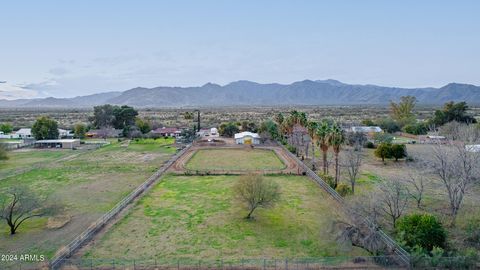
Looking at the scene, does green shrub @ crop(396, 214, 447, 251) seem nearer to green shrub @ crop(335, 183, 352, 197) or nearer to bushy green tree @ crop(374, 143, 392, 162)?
green shrub @ crop(335, 183, 352, 197)

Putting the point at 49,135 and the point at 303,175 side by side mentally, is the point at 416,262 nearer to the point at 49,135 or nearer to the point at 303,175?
the point at 303,175

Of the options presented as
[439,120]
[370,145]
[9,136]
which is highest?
[439,120]

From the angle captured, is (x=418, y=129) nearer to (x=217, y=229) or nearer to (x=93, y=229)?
(x=217, y=229)

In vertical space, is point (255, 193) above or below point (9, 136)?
below

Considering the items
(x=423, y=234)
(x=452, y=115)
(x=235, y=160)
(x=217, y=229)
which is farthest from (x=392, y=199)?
(x=452, y=115)

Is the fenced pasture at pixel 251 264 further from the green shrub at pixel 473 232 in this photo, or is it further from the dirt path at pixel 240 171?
the dirt path at pixel 240 171

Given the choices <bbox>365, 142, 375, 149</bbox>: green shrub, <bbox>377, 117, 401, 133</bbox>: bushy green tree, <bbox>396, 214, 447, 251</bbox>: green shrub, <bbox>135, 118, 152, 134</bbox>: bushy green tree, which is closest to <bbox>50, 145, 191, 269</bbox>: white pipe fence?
<bbox>396, 214, 447, 251</bbox>: green shrub
